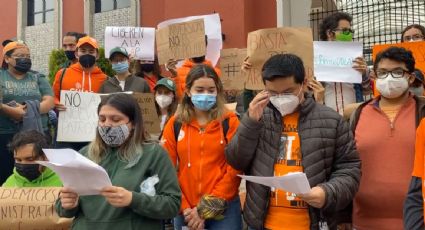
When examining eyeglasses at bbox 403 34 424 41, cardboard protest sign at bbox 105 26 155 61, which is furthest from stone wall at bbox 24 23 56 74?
eyeglasses at bbox 403 34 424 41

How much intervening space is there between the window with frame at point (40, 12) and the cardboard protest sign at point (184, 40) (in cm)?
2174

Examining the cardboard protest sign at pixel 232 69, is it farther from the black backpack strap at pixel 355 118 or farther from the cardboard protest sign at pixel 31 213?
the cardboard protest sign at pixel 31 213

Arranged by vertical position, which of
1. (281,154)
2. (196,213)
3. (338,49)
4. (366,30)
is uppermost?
(366,30)

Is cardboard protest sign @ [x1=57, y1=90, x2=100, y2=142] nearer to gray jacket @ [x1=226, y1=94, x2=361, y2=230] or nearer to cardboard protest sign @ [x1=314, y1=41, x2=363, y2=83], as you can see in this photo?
cardboard protest sign @ [x1=314, y1=41, x2=363, y2=83]

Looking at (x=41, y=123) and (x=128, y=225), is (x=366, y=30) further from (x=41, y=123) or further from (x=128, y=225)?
(x=128, y=225)

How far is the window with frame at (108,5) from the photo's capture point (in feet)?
78.6

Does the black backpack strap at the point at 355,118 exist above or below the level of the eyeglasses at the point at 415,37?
below

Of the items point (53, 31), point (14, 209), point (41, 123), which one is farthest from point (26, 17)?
point (14, 209)

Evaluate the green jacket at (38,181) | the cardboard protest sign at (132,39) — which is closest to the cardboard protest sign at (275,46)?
the green jacket at (38,181)

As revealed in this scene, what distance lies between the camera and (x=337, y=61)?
204 inches

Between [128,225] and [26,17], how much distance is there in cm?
2639

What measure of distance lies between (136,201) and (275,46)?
193 cm

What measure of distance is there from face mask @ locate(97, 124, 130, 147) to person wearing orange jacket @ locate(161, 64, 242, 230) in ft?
2.92

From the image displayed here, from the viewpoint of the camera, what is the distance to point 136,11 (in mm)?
22594
